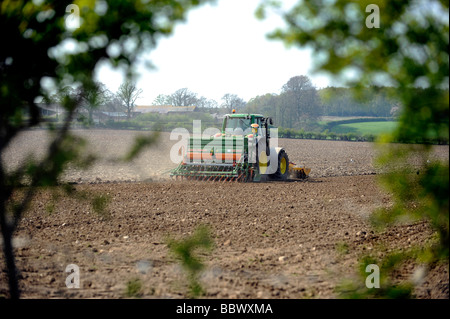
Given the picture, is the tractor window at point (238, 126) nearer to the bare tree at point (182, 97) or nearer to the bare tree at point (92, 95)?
the bare tree at point (92, 95)

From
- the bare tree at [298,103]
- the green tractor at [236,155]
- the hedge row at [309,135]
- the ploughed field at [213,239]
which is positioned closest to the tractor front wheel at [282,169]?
the green tractor at [236,155]

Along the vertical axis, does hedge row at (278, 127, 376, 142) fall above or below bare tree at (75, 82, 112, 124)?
below

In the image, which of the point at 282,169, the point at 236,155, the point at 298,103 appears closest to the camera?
the point at 236,155

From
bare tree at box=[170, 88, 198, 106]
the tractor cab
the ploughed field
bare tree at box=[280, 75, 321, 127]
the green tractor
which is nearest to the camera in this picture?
the ploughed field

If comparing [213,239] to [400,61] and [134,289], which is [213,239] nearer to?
[134,289]

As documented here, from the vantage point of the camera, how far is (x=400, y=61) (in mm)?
2455

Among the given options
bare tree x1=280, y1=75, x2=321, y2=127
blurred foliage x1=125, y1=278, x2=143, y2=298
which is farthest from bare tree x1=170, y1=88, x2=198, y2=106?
blurred foliage x1=125, y1=278, x2=143, y2=298

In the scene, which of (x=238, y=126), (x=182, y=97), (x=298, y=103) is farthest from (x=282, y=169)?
(x=298, y=103)

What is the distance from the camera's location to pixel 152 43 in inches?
108

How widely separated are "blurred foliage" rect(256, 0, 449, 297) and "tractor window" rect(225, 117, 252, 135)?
1191 centimetres

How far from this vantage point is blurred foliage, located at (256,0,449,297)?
2.30 m

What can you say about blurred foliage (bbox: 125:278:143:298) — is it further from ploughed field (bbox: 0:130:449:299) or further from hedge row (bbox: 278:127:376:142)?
hedge row (bbox: 278:127:376:142)

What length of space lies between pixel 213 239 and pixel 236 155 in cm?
720
